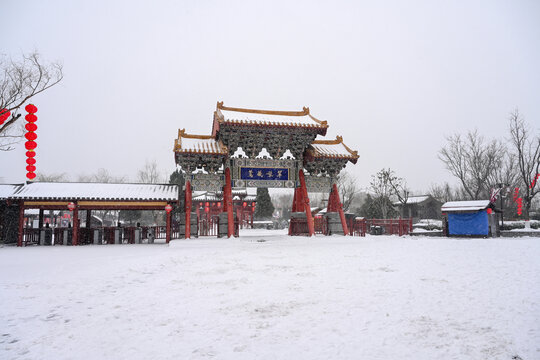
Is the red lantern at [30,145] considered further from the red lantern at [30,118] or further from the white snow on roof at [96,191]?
the white snow on roof at [96,191]

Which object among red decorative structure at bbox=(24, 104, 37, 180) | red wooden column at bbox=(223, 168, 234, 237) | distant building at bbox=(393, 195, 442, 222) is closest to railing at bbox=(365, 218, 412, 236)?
red wooden column at bbox=(223, 168, 234, 237)

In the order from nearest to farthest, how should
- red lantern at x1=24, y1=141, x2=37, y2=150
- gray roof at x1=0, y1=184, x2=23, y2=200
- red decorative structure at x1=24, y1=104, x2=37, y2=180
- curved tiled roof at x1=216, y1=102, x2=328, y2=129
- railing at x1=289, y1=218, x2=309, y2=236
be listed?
red decorative structure at x1=24, y1=104, x2=37, y2=180 < red lantern at x1=24, y1=141, x2=37, y2=150 < curved tiled roof at x1=216, y1=102, x2=328, y2=129 < gray roof at x1=0, y1=184, x2=23, y2=200 < railing at x1=289, y1=218, x2=309, y2=236

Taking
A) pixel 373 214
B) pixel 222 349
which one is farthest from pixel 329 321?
pixel 373 214

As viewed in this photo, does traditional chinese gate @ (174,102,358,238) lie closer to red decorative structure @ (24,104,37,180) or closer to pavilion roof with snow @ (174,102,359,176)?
pavilion roof with snow @ (174,102,359,176)

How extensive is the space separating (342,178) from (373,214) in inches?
382

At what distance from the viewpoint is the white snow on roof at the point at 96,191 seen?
15.9 meters

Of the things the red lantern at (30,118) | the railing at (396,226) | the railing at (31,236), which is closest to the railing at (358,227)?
the railing at (396,226)

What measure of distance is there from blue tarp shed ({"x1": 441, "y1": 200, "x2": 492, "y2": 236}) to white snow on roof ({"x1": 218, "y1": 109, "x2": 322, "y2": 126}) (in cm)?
1029

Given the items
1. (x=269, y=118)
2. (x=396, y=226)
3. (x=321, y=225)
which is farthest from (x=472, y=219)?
(x=269, y=118)

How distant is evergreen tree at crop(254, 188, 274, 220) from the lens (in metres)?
45.1

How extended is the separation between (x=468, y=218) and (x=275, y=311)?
1816 cm

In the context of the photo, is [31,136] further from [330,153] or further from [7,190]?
[330,153]

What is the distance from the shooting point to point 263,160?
53.2 feet

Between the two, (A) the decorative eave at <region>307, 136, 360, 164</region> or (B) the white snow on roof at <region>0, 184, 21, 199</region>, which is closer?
(B) the white snow on roof at <region>0, 184, 21, 199</region>
